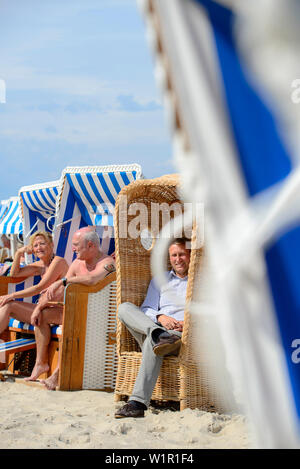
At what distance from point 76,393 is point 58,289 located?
103cm

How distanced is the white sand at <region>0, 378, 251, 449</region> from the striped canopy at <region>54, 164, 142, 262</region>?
3412 mm

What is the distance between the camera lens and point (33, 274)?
6.25 meters

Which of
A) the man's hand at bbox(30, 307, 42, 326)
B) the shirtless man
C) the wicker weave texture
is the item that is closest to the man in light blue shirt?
the wicker weave texture

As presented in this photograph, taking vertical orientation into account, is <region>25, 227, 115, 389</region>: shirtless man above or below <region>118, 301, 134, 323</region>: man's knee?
above

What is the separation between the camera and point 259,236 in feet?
2.67

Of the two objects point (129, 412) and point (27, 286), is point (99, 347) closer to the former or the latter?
point (129, 412)

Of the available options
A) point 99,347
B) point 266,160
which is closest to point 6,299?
point 99,347

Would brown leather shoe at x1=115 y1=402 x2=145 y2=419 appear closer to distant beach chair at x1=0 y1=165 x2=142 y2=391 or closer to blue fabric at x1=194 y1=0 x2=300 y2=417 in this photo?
distant beach chair at x1=0 y1=165 x2=142 y2=391

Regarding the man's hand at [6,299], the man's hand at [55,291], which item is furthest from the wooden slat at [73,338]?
the man's hand at [6,299]

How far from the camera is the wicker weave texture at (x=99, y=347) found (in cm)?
499

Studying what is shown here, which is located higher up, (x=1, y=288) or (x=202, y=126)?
(x=1, y=288)

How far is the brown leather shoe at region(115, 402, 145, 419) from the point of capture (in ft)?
12.7
